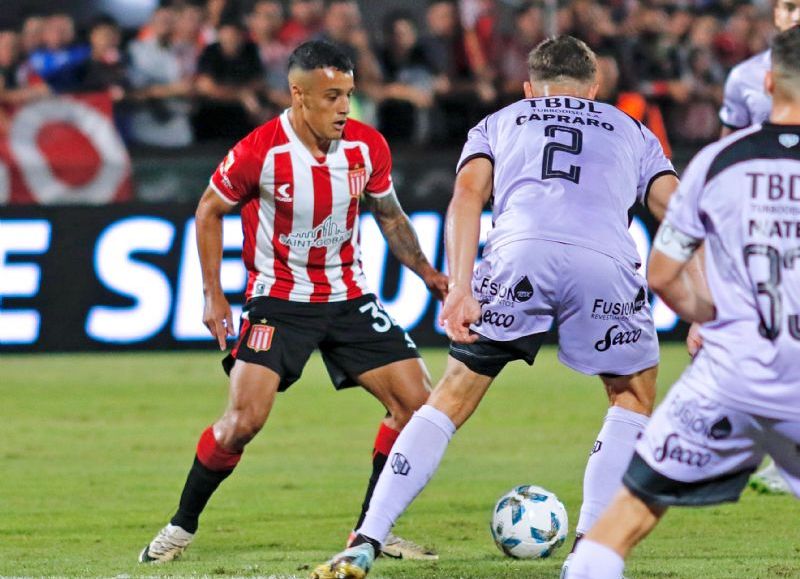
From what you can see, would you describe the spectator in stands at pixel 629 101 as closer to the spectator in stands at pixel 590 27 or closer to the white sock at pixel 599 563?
the spectator in stands at pixel 590 27

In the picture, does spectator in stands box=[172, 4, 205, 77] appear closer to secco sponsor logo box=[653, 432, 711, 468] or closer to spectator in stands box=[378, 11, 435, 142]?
spectator in stands box=[378, 11, 435, 142]

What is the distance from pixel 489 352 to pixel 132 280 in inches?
300

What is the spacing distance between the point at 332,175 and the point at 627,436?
1875 mm

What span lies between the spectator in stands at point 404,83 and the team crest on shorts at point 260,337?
26.3 feet

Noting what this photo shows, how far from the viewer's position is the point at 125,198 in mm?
13023

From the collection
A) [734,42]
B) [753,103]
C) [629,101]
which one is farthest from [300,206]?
[734,42]

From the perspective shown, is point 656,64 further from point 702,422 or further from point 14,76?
point 702,422

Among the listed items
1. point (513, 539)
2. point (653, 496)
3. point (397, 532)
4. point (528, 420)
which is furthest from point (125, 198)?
point (653, 496)

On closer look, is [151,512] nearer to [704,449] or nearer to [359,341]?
[359,341]

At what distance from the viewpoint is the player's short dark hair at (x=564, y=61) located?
5523 mm

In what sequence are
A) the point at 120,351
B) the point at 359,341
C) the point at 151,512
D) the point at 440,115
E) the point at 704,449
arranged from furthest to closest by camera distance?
the point at 440,115 → the point at 120,351 → the point at 151,512 → the point at 359,341 → the point at 704,449

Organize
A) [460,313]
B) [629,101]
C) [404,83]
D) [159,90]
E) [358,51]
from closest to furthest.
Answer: [460,313] → [159,90] → [358,51] → [404,83] → [629,101]

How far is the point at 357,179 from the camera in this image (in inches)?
258

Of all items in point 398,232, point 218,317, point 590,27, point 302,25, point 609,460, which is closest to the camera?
point 609,460
